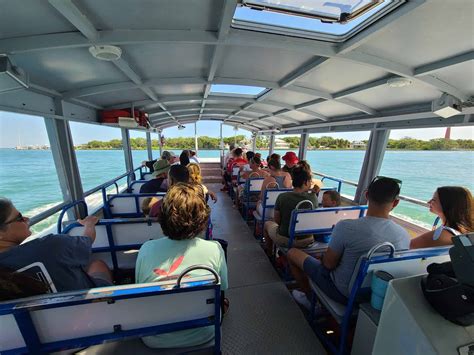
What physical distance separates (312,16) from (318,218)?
6.44 feet

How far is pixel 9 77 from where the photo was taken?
177 centimetres

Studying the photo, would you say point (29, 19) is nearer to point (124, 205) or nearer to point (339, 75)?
point (124, 205)

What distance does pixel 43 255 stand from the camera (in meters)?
1.15

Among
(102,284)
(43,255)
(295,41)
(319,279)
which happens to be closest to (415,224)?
(319,279)

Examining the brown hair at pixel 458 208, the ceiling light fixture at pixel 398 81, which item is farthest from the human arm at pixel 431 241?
the ceiling light fixture at pixel 398 81

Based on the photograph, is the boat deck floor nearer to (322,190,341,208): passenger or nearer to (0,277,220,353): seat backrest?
(0,277,220,353): seat backrest

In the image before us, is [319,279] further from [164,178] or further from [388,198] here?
[164,178]

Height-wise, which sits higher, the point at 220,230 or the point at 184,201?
the point at 184,201

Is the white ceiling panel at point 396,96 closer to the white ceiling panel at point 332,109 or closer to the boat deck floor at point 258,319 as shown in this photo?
the white ceiling panel at point 332,109

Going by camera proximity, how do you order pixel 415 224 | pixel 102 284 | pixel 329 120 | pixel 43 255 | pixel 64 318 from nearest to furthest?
pixel 64 318, pixel 43 255, pixel 102 284, pixel 415 224, pixel 329 120

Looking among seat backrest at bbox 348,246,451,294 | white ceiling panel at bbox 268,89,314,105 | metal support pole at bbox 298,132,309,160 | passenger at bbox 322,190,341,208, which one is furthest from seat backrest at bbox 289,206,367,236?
metal support pole at bbox 298,132,309,160

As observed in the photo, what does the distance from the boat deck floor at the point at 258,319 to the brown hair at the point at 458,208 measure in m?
1.46

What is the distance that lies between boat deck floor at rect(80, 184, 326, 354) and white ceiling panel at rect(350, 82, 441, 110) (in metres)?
3.05

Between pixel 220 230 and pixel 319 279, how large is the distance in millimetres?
2409
